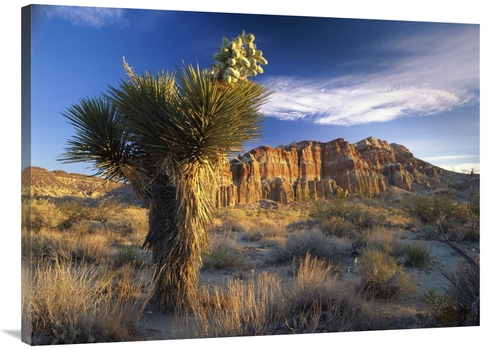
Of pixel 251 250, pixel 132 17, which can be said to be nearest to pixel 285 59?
pixel 132 17

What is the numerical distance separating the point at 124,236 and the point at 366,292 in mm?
7957

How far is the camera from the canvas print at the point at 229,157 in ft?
20.7

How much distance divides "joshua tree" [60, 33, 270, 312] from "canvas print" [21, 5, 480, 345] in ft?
0.07

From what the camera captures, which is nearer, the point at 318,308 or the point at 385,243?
the point at 318,308

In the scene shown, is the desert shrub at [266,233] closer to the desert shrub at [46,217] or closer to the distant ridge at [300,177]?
the distant ridge at [300,177]

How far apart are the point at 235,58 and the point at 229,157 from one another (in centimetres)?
125

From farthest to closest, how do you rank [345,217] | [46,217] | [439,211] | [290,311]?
[345,217] → [46,217] → [439,211] → [290,311]

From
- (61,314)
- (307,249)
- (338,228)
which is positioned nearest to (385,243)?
(307,249)

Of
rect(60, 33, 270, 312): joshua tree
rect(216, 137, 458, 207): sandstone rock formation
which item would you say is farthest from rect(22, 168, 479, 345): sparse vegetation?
rect(216, 137, 458, 207): sandstone rock formation

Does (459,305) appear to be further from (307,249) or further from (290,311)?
(307,249)

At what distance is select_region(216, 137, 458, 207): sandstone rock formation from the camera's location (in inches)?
702

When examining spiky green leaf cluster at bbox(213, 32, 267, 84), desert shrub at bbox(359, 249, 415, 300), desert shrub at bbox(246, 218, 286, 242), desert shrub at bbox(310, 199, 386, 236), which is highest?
spiky green leaf cluster at bbox(213, 32, 267, 84)

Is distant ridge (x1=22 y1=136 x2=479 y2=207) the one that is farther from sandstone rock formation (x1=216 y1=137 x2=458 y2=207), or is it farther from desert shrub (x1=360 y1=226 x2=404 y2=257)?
desert shrub (x1=360 y1=226 x2=404 y2=257)

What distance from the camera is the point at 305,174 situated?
2225 cm
